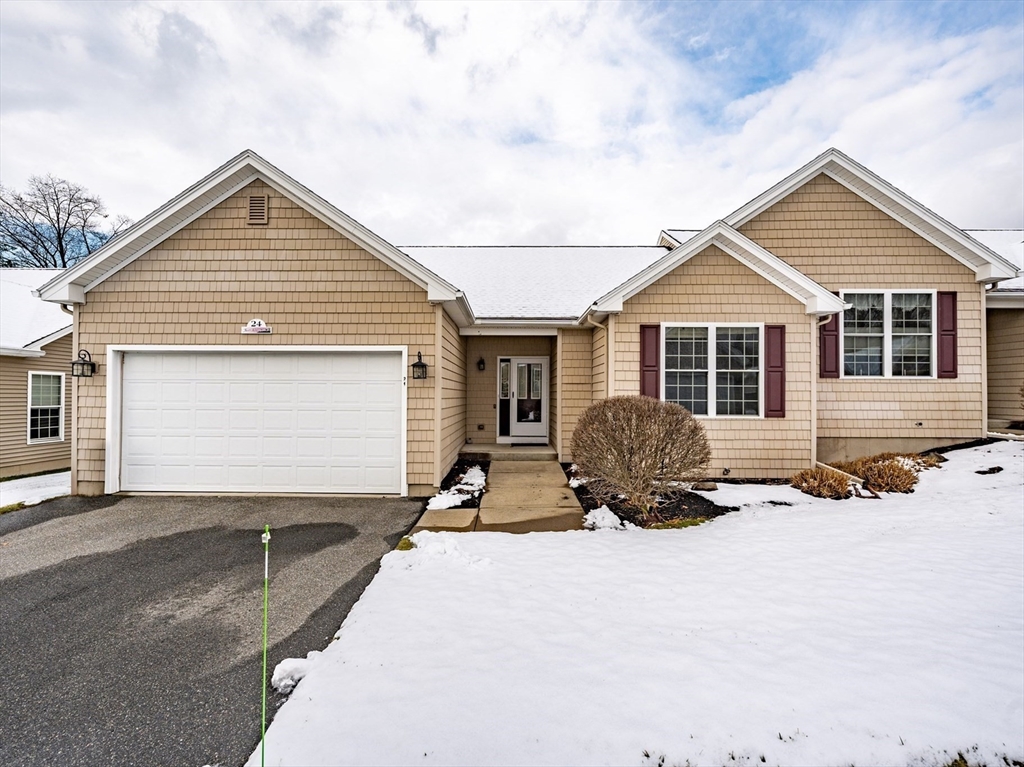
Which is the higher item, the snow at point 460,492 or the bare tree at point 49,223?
the bare tree at point 49,223

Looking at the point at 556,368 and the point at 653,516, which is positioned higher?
the point at 556,368

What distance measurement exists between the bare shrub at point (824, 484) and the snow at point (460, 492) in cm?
533

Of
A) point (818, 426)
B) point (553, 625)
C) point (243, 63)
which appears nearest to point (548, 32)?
point (243, 63)

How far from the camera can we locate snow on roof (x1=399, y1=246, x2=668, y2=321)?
9711 millimetres

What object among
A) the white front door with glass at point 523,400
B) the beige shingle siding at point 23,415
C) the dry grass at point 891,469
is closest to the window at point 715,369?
the dry grass at point 891,469

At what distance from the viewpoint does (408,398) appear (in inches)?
278

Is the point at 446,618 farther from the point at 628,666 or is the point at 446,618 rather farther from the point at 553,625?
the point at 628,666

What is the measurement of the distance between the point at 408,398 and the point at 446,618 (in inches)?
168

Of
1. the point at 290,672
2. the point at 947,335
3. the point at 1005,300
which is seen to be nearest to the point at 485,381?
the point at 290,672

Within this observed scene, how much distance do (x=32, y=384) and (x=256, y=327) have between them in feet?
27.4

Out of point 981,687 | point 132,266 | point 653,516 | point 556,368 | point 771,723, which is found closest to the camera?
point 771,723

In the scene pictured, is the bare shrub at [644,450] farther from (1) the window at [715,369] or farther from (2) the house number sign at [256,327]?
(2) the house number sign at [256,327]

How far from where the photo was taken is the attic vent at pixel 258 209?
7000 millimetres

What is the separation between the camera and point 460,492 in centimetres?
714
